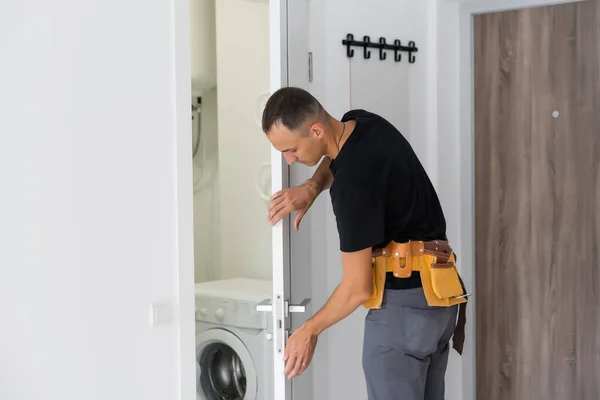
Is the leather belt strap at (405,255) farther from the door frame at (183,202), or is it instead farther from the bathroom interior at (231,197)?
the bathroom interior at (231,197)

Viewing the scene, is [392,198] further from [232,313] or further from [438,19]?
[438,19]

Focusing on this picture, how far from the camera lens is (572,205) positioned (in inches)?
116

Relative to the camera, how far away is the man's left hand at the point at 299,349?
6.30 ft

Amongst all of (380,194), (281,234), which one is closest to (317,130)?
(380,194)

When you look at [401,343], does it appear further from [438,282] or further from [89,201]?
[89,201]

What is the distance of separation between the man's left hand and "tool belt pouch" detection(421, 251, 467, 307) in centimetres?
35

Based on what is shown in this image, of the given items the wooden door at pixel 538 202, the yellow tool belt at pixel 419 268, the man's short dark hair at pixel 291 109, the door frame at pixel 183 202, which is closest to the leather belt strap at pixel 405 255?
the yellow tool belt at pixel 419 268

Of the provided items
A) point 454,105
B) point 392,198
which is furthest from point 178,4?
point 454,105

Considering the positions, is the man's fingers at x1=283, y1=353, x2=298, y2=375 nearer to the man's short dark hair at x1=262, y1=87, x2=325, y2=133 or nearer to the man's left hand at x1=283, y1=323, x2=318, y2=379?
the man's left hand at x1=283, y1=323, x2=318, y2=379

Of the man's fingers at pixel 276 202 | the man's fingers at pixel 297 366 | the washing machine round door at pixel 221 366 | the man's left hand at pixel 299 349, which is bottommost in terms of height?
the washing machine round door at pixel 221 366

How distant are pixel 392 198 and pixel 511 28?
5.06 feet

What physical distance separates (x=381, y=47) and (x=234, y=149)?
0.79m

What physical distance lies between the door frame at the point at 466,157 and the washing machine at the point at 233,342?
1.04 metres

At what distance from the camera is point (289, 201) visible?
2.04 metres
